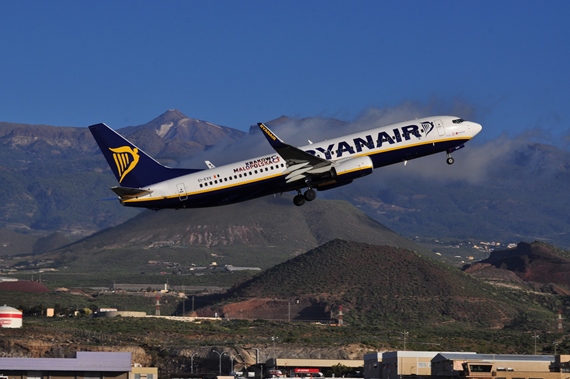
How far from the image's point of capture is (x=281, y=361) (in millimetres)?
175750

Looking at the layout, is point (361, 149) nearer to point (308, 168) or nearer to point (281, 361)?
point (308, 168)

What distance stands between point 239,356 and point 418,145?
7484 centimetres

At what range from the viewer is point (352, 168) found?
375 ft

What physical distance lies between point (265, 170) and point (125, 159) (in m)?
14.6

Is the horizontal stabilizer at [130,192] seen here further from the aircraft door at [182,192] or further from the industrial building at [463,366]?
the industrial building at [463,366]

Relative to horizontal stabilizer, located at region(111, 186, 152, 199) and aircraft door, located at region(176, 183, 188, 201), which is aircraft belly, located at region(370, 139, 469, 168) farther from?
horizontal stabilizer, located at region(111, 186, 152, 199)

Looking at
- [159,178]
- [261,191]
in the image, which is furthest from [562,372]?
[159,178]

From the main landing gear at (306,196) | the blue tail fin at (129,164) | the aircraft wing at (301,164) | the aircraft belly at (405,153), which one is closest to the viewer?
the aircraft wing at (301,164)

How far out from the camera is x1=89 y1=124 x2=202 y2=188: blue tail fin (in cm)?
11681

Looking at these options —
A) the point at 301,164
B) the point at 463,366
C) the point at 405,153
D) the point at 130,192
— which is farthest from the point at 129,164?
the point at 463,366

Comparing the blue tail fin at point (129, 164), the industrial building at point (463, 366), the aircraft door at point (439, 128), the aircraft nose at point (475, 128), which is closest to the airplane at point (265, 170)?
the blue tail fin at point (129, 164)

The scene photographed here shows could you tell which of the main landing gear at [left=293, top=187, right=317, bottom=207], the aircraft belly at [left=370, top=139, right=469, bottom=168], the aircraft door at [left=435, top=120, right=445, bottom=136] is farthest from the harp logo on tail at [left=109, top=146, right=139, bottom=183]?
the aircraft door at [left=435, top=120, right=445, bottom=136]

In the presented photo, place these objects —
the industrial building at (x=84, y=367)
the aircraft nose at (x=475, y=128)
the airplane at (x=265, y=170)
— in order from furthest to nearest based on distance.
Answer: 1. the industrial building at (x=84, y=367)
2. the aircraft nose at (x=475, y=128)
3. the airplane at (x=265, y=170)

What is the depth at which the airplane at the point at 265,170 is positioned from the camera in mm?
113812
